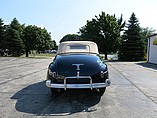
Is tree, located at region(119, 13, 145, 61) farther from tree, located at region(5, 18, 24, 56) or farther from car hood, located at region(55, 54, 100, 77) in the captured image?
car hood, located at region(55, 54, 100, 77)

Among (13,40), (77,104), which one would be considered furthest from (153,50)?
(13,40)

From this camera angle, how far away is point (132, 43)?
3834 cm

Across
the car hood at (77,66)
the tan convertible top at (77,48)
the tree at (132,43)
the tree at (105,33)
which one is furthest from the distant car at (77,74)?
the tree at (105,33)

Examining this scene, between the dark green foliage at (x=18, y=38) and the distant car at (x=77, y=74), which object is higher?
the dark green foliage at (x=18, y=38)

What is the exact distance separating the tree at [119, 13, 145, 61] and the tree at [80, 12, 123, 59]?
629 cm

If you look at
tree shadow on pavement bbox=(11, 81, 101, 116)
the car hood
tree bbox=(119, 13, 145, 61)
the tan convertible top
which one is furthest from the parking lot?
tree bbox=(119, 13, 145, 61)

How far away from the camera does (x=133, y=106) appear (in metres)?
5.98

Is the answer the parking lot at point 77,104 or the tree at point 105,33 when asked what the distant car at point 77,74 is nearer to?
the parking lot at point 77,104

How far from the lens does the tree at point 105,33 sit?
45594 millimetres

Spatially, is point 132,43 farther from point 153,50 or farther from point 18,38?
point 18,38

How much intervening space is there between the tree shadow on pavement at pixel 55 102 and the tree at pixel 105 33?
38.5 metres

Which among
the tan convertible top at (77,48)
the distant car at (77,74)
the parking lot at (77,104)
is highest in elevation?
the tan convertible top at (77,48)

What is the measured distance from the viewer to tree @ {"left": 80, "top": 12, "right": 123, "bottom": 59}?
4559cm

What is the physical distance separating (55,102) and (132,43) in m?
33.8
